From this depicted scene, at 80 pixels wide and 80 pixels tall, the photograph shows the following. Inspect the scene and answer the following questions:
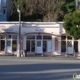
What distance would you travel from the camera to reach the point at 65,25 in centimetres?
4306

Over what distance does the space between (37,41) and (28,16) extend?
14687 mm

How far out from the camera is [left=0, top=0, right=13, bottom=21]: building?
206 feet

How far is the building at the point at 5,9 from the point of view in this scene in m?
62.7

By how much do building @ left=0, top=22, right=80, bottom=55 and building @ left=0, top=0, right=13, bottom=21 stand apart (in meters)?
15.3

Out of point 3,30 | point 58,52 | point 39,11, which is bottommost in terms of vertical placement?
point 58,52

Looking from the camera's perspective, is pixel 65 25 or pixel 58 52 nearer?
pixel 65 25

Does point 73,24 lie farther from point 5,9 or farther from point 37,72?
point 5,9

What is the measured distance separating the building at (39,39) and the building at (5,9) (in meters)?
15.3

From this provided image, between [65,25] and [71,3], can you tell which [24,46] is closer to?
[65,25]

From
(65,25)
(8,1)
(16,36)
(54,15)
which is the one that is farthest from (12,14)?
(65,25)

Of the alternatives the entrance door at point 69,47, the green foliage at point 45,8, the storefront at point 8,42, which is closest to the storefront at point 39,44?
the storefront at point 8,42

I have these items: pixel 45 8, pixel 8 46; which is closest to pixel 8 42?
pixel 8 46

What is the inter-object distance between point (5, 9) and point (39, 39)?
59.7 feet

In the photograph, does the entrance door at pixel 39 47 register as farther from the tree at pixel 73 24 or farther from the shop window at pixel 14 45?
the tree at pixel 73 24
